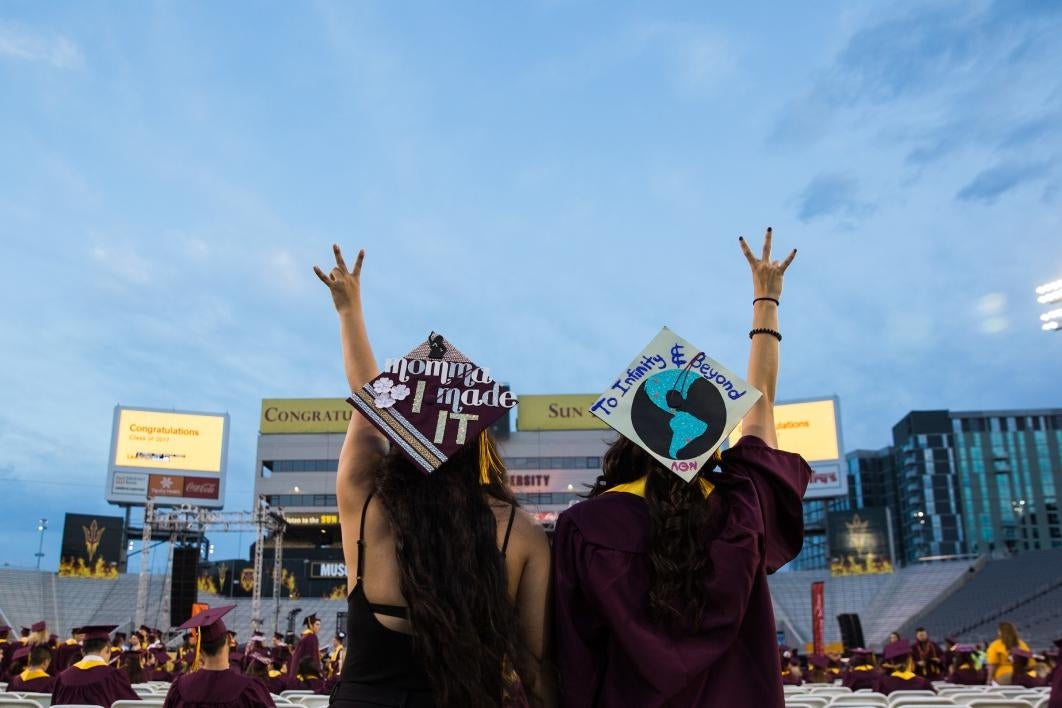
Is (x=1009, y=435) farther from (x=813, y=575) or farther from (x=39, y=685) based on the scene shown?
(x=39, y=685)

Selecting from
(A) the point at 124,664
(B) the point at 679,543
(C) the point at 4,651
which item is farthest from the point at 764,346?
(C) the point at 4,651

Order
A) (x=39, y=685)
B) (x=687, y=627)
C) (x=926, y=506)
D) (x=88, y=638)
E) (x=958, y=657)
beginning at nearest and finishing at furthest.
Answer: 1. (x=687, y=627)
2. (x=88, y=638)
3. (x=39, y=685)
4. (x=958, y=657)
5. (x=926, y=506)

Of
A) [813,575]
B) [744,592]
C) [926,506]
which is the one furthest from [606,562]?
[926,506]

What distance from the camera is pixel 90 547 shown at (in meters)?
45.0

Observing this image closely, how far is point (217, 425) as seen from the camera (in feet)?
138

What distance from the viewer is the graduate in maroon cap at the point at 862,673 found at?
31.4 feet

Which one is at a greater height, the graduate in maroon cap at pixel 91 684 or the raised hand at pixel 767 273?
the raised hand at pixel 767 273

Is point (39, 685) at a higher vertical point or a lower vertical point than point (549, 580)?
lower

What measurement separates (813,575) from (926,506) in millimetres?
63099

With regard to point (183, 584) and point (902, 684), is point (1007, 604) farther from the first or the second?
point (902, 684)

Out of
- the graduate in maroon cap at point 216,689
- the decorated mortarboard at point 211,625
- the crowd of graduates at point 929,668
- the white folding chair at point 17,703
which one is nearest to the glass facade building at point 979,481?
the crowd of graduates at point 929,668

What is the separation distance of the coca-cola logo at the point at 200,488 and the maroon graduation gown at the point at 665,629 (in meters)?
42.9

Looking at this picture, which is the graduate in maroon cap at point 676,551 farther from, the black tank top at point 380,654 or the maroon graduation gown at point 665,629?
the black tank top at point 380,654

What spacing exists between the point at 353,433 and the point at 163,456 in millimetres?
42732
